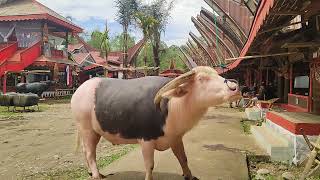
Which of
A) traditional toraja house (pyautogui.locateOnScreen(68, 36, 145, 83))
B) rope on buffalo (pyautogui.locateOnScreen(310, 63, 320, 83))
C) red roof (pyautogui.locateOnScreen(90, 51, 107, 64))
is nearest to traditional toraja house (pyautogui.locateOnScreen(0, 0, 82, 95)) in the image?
traditional toraja house (pyautogui.locateOnScreen(68, 36, 145, 83))

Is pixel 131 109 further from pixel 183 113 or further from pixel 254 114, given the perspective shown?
pixel 254 114

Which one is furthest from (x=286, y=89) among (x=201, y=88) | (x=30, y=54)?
(x=30, y=54)

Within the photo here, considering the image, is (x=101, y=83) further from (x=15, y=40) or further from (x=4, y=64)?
(x=15, y=40)

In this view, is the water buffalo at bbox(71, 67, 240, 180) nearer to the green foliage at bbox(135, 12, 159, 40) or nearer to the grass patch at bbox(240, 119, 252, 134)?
the grass patch at bbox(240, 119, 252, 134)

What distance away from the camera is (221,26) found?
1895 centimetres

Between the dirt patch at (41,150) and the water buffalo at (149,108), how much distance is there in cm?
170

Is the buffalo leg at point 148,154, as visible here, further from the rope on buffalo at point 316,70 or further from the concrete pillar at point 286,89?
the concrete pillar at point 286,89

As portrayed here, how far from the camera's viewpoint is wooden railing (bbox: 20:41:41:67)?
26391 millimetres

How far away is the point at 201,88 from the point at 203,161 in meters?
2.39

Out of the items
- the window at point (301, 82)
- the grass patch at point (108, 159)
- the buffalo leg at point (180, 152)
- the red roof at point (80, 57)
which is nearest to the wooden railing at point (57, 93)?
the red roof at point (80, 57)

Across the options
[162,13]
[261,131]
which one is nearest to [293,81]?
[261,131]

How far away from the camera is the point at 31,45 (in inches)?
1131

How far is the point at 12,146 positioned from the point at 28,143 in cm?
50

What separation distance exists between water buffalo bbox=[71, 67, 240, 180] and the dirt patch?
67.0 inches
